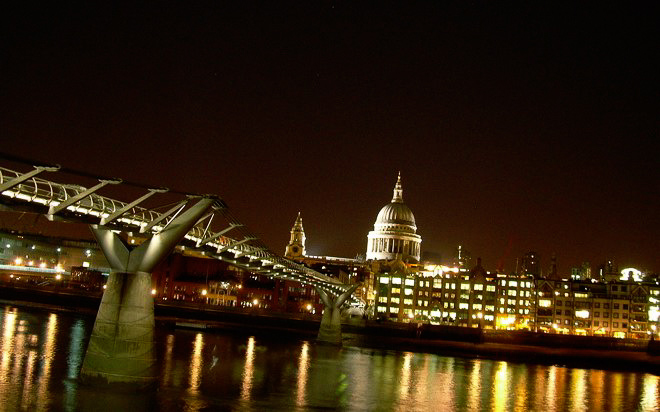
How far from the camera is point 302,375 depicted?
1953 inches

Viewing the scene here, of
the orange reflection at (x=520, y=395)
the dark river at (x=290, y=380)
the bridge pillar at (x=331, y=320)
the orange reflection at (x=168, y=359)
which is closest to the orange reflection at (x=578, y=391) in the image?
the dark river at (x=290, y=380)

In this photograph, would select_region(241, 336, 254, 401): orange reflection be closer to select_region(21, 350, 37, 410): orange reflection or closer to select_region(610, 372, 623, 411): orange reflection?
select_region(21, 350, 37, 410): orange reflection

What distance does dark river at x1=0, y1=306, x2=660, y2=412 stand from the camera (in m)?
33.1

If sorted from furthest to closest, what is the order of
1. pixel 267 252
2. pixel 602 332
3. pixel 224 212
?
pixel 602 332 → pixel 267 252 → pixel 224 212

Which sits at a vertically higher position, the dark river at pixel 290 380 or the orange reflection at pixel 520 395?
the dark river at pixel 290 380

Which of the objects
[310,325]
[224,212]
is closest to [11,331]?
[224,212]

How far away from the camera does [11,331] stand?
2395 inches

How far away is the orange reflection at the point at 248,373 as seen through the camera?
38.0m

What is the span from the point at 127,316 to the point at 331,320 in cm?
5583

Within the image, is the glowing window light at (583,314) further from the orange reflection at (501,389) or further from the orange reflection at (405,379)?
the orange reflection at (405,379)

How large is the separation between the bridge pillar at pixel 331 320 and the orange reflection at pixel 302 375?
26.7 feet

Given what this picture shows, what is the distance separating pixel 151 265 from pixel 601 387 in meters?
41.7

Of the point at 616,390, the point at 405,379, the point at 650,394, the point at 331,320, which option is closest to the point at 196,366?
the point at 405,379

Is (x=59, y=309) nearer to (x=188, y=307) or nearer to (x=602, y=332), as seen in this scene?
(x=188, y=307)
